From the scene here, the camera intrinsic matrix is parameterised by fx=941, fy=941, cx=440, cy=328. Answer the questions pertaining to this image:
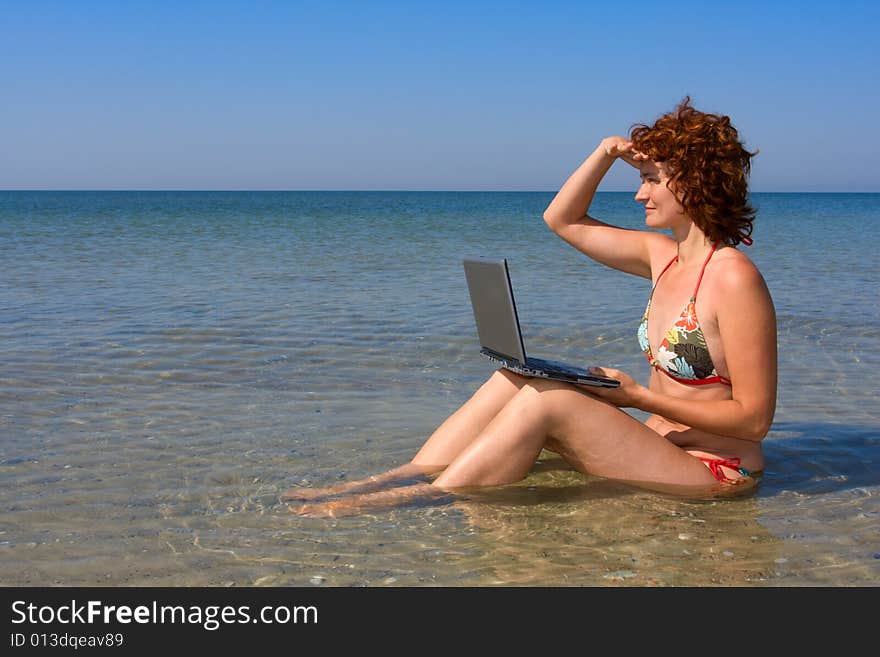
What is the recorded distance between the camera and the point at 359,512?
3.98 meters

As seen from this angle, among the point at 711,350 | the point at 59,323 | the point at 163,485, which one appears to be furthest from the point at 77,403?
the point at 711,350

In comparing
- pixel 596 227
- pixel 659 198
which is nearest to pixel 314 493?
pixel 596 227

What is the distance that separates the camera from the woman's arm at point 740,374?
12.2 ft

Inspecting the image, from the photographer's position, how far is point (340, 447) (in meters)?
5.17

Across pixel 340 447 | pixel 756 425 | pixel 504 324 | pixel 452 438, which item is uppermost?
pixel 504 324

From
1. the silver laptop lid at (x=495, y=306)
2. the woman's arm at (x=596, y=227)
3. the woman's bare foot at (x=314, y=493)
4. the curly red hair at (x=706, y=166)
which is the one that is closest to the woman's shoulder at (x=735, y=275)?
the curly red hair at (x=706, y=166)

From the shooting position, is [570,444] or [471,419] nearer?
[570,444]

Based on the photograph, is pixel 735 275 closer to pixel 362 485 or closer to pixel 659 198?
pixel 659 198

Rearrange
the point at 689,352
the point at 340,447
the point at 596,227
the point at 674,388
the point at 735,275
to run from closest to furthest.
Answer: the point at 735,275 → the point at 689,352 → the point at 674,388 → the point at 596,227 → the point at 340,447

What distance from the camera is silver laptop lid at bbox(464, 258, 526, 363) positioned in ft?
12.1

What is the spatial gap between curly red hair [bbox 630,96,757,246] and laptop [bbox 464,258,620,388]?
81 centimetres

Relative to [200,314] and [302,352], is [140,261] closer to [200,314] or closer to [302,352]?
[200,314]

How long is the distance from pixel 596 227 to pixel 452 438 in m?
1.24

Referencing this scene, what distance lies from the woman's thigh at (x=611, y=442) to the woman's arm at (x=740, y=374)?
124mm
